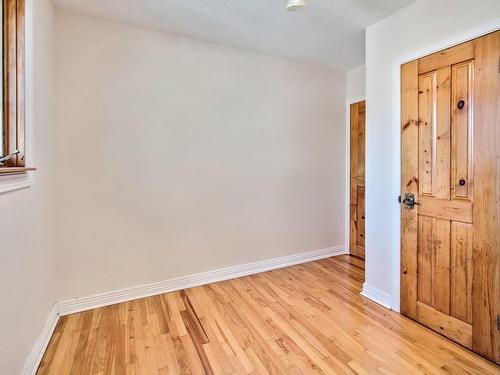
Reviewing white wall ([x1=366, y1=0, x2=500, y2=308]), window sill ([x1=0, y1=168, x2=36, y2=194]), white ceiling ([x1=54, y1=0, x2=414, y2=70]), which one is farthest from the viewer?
white ceiling ([x1=54, y1=0, x2=414, y2=70])

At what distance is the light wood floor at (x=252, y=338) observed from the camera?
60.9 inches

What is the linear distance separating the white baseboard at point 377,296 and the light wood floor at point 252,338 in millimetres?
73

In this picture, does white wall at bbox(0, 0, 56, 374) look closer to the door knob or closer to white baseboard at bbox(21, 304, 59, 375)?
white baseboard at bbox(21, 304, 59, 375)

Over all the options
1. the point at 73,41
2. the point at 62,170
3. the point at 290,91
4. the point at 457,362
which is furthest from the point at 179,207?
the point at 457,362

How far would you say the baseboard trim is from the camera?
2.17 metres

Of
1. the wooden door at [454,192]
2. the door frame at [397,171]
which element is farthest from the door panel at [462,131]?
the door frame at [397,171]

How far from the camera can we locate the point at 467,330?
170 cm

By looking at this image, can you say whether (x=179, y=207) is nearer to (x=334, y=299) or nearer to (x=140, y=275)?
(x=140, y=275)

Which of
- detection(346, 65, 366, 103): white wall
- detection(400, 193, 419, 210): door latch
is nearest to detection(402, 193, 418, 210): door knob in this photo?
detection(400, 193, 419, 210): door latch

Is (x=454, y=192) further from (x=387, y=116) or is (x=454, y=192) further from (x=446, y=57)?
(x=446, y=57)

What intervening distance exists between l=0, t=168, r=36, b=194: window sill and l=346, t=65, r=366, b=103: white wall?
11.3ft

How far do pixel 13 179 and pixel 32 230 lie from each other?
420 mm

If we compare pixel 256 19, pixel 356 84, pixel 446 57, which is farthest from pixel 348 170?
pixel 256 19

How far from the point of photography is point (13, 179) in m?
1.24
